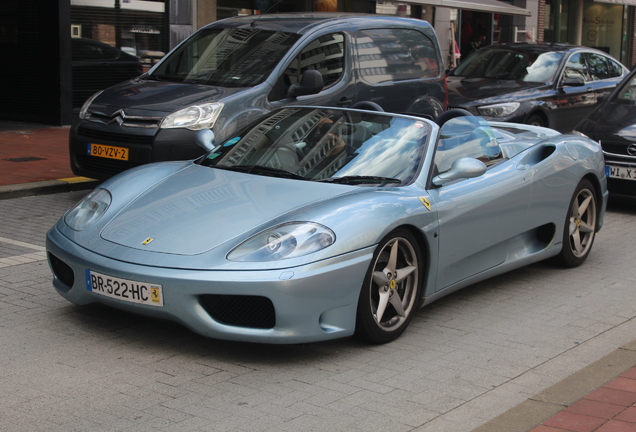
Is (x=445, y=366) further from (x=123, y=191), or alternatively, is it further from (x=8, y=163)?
(x=8, y=163)

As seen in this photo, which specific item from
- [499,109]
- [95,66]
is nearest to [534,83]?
[499,109]

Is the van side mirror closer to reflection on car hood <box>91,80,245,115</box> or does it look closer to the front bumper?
reflection on car hood <box>91,80,245,115</box>

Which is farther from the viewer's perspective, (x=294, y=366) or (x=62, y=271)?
(x=62, y=271)

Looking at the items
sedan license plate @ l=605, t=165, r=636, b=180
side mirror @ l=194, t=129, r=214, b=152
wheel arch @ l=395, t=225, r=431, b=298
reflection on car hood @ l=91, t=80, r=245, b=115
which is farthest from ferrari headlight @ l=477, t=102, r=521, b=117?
wheel arch @ l=395, t=225, r=431, b=298

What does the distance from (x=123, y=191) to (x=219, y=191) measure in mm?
613

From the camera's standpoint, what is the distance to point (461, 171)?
5273 mm

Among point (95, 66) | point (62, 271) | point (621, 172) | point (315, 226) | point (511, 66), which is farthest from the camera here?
point (95, 66)

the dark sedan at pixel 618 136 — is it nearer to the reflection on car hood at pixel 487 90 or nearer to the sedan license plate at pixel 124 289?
the reflection on car hood at pixel 487 90

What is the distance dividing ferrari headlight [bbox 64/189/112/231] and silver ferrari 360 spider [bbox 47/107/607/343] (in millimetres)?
12

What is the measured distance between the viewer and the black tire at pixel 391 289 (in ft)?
15.4

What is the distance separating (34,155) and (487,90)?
6.21 m

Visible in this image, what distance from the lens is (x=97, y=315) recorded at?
16.9ft

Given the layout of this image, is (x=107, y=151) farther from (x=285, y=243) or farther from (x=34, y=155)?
(x=285, y=243)

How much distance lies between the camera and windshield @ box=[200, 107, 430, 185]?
5.27m
